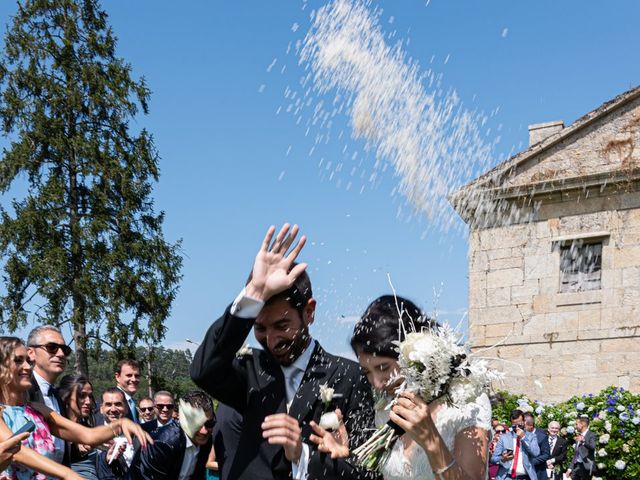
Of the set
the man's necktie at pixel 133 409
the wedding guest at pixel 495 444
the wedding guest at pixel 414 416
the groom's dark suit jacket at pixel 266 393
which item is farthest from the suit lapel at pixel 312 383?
the wedding guest at pixel 495 444

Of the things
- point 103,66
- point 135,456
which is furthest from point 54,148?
point 135,456

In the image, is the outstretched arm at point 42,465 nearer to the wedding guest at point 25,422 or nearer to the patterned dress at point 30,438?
the wedding guest at point 25,422

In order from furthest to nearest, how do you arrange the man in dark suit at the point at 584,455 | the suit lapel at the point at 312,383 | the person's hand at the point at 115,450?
the man in dark suit at the point at 584,455 < the person's hand at the point at 115,450 < the suit lapel at the point at 312,383

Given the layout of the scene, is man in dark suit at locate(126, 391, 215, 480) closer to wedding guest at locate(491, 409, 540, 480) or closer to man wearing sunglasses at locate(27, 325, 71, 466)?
man wearing sunglasses at locate(27, 325, 71, 466)

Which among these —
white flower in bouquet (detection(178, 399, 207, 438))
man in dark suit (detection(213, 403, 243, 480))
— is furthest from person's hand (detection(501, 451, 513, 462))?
man in dark suit (detection(213, 403, 243, 480))

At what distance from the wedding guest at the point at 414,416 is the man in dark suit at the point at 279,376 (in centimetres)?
15

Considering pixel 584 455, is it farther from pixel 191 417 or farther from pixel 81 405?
pixel 191 417

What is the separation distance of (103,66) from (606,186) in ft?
53.1

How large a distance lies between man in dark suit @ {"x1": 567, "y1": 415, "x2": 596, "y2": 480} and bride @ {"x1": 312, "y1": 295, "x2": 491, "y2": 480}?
13.6m

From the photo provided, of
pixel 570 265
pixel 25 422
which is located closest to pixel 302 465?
pixel 25 422

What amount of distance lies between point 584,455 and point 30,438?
42.7 feet

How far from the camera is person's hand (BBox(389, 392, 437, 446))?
11.2 ft

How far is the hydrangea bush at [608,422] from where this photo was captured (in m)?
17.1

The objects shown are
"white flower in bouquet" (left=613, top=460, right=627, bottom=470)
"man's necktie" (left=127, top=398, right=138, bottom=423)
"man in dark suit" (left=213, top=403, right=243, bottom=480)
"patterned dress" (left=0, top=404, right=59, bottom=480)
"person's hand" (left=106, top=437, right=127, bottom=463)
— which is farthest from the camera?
"white flower in bouquet" (left=613, top=460, right=627, bottom=470)
